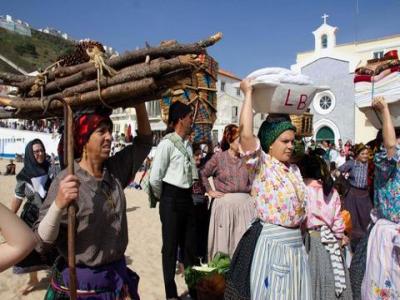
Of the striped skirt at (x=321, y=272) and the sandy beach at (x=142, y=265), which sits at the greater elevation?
the striped skirt at (x=321, y=272)

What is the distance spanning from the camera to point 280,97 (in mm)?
2756

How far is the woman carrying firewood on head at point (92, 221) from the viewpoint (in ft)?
6.57

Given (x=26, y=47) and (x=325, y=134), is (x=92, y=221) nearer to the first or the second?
(x=325, y=134)

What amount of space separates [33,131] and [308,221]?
36893 millimetres

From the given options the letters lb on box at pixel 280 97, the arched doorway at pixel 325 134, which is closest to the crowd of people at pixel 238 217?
the letters lb on box at pixel 280 97

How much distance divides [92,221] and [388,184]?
2376 mm

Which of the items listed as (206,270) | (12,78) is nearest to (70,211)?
(12,78)

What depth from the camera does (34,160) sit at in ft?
16.8

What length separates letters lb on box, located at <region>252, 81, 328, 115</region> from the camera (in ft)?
8.93

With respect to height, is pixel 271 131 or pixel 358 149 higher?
pixel 271 131

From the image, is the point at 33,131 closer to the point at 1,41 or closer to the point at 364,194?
the point at 364,194

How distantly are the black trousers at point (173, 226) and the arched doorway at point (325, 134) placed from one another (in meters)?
24.9

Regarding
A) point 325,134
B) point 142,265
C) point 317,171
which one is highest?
point 325,134

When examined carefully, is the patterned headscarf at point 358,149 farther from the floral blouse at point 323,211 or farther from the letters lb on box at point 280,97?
the letters lb on box at point 280,97
